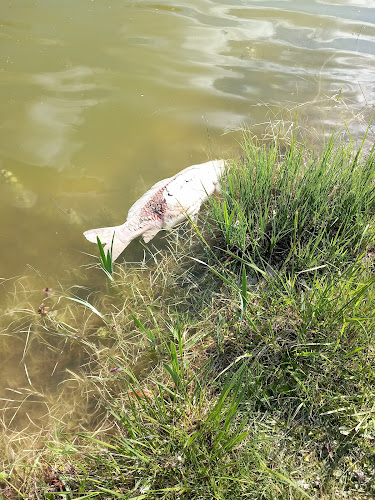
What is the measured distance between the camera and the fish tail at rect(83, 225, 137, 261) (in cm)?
284

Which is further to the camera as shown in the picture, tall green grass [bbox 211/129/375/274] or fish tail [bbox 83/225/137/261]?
fish tail [bbox 83/225/137/261]

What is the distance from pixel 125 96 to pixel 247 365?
2.95m

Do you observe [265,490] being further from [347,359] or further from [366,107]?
[366,107]

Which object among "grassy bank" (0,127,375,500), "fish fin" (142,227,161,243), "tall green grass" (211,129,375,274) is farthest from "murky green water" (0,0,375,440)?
"tall green grass" (211,129,375,274)

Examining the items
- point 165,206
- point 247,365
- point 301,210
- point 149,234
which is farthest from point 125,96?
point 247,365

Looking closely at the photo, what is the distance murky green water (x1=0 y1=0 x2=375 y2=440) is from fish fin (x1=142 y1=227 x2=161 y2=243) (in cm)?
8

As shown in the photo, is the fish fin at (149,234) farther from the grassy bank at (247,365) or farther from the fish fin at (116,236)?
the grassy bank at (247,365)

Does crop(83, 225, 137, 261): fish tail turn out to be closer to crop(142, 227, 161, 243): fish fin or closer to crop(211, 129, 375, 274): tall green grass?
crop(142, 227, 161, 243): fish fin

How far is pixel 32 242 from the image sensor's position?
9.67 ft

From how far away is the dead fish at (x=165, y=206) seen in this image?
9.46 ft

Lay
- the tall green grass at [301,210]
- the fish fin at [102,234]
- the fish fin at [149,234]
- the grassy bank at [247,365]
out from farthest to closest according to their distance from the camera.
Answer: the fish fin at [149,234] → the fish fin at [102,234] → the tall green grass at [301,210] → the grassy bank at [247,365]

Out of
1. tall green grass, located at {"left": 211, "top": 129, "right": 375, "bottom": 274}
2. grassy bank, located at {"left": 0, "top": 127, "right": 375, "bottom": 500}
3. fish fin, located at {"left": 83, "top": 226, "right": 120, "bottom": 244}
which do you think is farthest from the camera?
fish fin, located at {"left": 83, "top": 226, "right": 120, "bottom": 244}

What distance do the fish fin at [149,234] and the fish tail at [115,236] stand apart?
90 millimetres

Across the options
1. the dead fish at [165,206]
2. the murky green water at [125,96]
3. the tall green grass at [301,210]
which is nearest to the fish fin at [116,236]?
the dead fish at [165,206]
